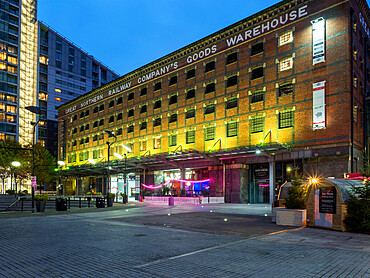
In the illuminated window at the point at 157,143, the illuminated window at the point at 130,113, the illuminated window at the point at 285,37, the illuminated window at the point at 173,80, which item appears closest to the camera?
the illuminated window at the point at 285,37

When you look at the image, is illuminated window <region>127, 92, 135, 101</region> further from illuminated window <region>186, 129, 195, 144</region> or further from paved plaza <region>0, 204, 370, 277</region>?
paved plaza <region>0, 204, 370, 277</region>

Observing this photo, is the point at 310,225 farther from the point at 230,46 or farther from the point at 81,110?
the point at 81,110

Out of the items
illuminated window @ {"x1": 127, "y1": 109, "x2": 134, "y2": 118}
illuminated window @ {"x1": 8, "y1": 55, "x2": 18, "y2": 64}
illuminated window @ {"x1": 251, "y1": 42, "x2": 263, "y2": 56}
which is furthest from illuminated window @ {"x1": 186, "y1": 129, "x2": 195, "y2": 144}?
illuminated window @ {"x1": 8, "y1": 55, "x2": 18, "y2": 64}

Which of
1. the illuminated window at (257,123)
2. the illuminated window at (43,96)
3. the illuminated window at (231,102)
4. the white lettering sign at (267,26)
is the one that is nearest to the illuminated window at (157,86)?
the white lettering sign at (267,26)

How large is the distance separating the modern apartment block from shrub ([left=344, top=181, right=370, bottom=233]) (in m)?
78.4

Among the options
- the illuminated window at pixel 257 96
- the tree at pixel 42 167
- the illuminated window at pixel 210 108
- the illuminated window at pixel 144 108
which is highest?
the illuminated window at pixel 144 108

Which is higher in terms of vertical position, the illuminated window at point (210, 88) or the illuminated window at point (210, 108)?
the illuminated window at point (210, 88)

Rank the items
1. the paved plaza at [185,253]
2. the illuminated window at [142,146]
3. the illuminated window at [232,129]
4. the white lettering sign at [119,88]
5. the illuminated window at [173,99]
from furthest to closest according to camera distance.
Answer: the white lettering sign at [119,88] → the illuminated window at [142,146] → the illuminated window at [173,99] → the illuminated window at [232,129] → the paved plaza at [185,253]

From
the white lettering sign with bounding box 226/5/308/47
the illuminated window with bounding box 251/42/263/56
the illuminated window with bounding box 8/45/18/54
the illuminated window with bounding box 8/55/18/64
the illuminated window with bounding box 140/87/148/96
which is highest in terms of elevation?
the illuminated window with bounding box 8/45/18/54

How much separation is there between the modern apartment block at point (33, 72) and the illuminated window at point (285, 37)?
67.4 metres

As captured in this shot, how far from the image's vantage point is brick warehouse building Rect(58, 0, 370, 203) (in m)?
28.1

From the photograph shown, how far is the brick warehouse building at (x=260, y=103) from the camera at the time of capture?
28.1m

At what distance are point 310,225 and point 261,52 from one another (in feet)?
76.5

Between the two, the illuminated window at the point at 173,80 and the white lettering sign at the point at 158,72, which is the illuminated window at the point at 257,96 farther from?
the white lettering sign at the point at 158,72
